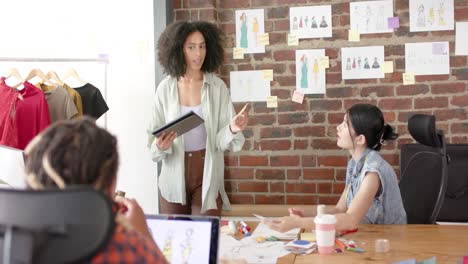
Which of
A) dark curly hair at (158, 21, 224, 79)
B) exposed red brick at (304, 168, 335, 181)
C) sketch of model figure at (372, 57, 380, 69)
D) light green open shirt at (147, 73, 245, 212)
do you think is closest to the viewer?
light green open shirt at (147, 73, 245, 212)

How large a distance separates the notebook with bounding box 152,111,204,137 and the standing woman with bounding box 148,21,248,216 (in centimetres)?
8

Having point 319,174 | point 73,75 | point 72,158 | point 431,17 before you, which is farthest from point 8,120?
point 431,17

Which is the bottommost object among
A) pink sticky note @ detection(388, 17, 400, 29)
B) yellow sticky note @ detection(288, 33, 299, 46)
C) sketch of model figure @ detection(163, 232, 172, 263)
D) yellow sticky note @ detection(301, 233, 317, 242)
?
yellow sticky note @ detection(301, 233, 317, 242)

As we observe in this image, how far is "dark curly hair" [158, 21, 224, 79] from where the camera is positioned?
9.65ft

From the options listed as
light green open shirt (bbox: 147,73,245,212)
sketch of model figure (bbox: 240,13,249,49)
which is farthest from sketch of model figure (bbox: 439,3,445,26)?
light green open shirt (bbox: 147,73,245,212)

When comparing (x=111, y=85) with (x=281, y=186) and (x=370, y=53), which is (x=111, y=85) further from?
(x=370, y=53)

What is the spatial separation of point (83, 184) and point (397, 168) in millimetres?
3047

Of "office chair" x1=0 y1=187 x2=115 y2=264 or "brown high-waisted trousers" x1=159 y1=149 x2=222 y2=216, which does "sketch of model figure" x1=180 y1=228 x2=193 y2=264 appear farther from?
"brown high-waisted trousers" x1=159 y1=149 x2=222 y2=216

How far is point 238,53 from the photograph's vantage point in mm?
3744

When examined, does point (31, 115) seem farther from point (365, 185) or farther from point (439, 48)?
point (439, 48)

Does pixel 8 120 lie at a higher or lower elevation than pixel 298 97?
lower

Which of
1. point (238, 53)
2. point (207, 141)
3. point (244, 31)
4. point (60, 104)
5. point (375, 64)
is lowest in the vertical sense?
point (207, 141)

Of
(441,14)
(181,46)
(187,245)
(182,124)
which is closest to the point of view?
(187,245)

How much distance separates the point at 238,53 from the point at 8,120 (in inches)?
61.3
